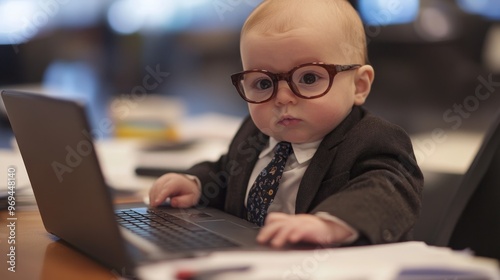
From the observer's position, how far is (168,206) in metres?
1.28

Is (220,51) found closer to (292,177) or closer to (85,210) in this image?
(292,177)

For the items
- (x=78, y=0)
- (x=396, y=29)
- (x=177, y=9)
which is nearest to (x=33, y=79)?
(x=78, y=0)

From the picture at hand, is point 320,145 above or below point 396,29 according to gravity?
above

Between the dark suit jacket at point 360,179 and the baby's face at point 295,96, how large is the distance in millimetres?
31

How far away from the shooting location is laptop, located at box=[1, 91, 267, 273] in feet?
2.70

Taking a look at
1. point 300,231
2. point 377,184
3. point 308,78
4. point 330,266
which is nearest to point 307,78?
point 308,78

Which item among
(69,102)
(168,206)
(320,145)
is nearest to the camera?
(69,102)

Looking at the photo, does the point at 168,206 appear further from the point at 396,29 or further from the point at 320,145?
the point at 396,29

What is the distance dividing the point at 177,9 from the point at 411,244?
8.16ft

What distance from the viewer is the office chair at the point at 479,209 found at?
1.13 m

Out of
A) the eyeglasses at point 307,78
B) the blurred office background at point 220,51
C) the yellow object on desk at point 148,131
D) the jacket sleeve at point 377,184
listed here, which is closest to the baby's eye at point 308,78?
the eyeglasses at point 307,78

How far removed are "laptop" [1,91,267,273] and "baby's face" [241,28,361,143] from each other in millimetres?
178

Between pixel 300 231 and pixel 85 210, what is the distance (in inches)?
11.1

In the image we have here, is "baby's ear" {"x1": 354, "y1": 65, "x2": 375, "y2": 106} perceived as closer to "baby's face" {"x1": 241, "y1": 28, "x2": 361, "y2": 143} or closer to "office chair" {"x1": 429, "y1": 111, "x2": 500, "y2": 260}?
"baby's face" {"x1": 241, "y1": 28, "x2": 361, "y2": 143}
